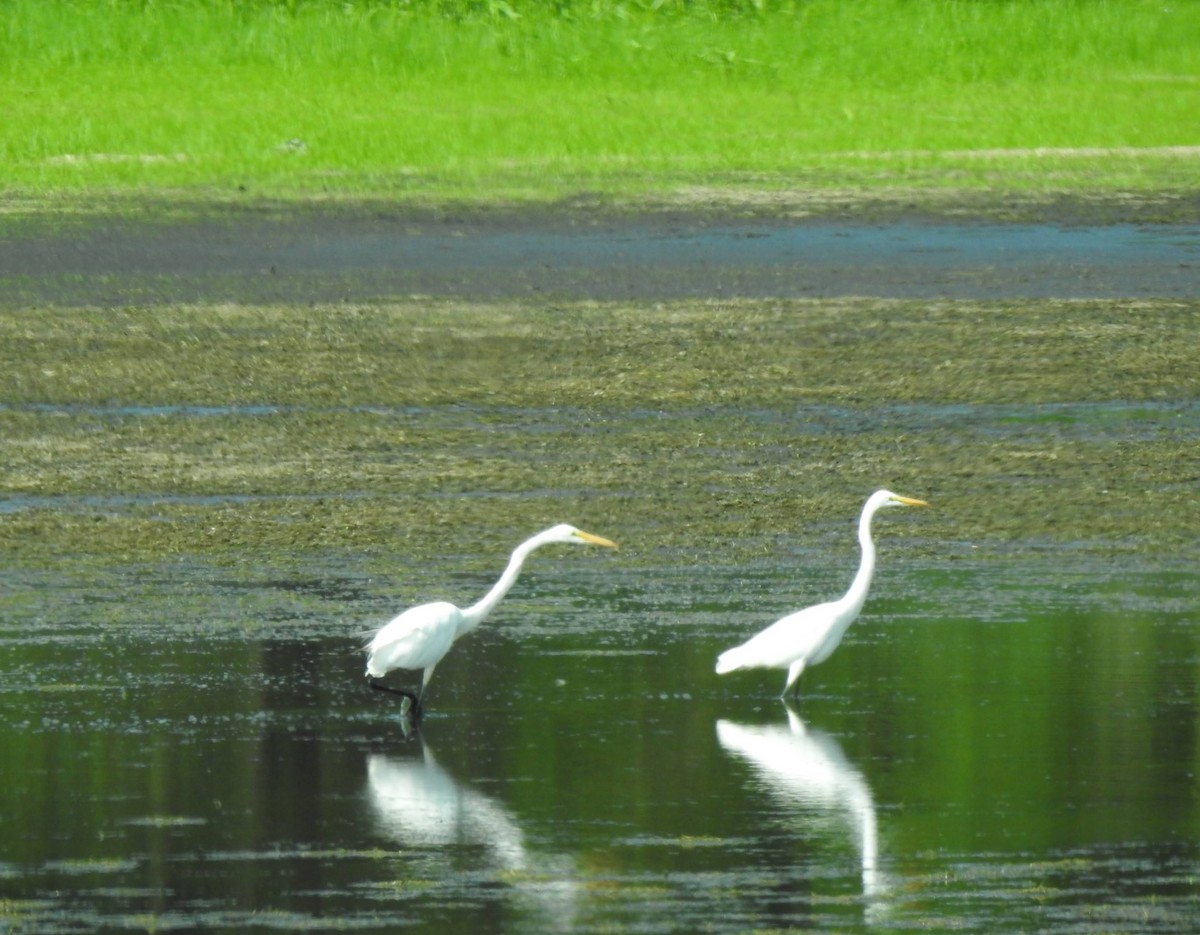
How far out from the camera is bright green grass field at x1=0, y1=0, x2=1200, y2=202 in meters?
22.1

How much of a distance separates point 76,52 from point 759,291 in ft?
41.4

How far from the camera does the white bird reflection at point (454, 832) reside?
6648 mm

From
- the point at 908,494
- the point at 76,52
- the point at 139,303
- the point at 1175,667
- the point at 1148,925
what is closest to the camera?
the point at 1148,925

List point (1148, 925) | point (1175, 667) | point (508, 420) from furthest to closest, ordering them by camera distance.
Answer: point (508, 420) → point (1175, 667) → point (1148, 925)

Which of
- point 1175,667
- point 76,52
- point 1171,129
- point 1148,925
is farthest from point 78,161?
point 1148,925

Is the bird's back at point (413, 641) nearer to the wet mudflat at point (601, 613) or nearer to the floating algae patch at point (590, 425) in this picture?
the wet mudflat at point (601, 613)

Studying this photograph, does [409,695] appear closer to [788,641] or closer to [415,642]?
[415,642]

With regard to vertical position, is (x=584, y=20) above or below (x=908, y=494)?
above

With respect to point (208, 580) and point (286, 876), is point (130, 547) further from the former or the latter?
point (286, 876)

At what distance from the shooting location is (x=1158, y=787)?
7512 millimetres

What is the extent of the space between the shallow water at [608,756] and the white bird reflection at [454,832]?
0.5 inches

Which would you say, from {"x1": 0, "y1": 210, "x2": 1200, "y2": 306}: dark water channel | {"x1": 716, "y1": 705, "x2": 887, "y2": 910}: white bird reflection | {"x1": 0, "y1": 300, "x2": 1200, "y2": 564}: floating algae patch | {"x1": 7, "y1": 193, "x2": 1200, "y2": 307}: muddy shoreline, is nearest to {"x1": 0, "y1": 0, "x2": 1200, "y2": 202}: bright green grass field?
{"x1": 7, "y1": 193, "x2": 1200, "y2": 307}: muddy shoreline

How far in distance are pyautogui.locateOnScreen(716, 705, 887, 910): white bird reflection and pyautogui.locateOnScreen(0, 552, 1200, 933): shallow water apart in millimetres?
16

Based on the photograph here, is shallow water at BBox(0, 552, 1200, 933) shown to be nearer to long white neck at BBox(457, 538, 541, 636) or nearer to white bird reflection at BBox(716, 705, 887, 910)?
white bird reflection at BBox(716, 705, 887, 910)
